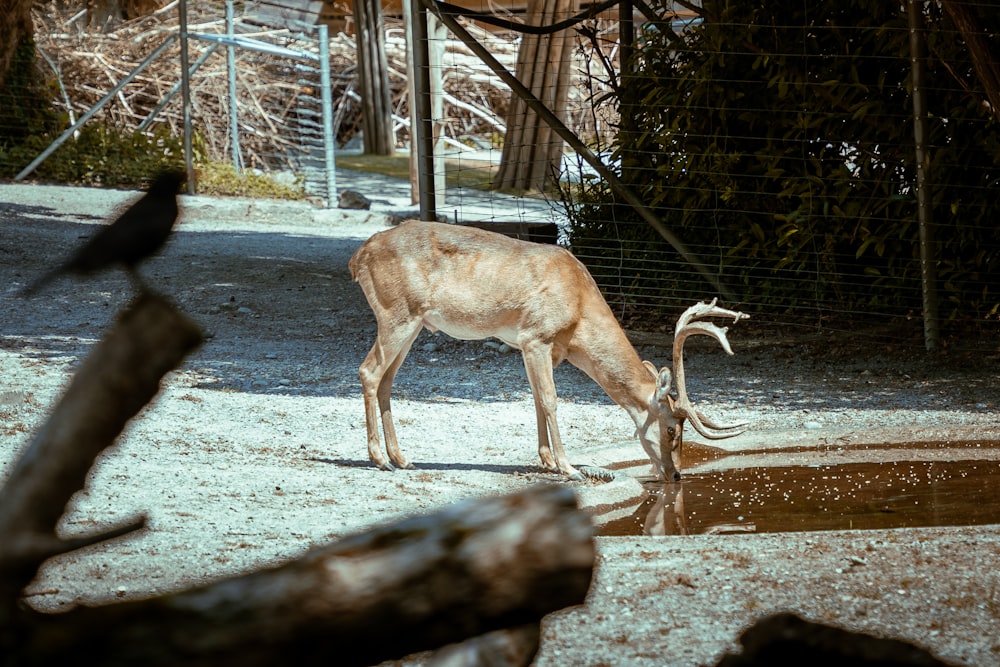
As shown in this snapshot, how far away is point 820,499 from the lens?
706 centimetres

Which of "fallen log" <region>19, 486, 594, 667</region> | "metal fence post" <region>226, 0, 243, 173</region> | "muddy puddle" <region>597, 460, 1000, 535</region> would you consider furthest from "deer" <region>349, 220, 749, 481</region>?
"metal fence post" <region>226, 0, 243, 173</region>

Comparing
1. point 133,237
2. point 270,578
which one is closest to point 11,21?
point 133,237

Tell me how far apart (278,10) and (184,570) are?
72.8 ft

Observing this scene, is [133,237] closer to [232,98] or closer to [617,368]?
[617,368]

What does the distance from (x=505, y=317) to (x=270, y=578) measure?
608cm

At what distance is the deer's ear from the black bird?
5.84 m

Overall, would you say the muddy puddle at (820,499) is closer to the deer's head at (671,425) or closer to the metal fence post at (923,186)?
the deer's head at (671,425)

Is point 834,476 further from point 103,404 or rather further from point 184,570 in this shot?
point 103,404

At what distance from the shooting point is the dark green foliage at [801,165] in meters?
10.1

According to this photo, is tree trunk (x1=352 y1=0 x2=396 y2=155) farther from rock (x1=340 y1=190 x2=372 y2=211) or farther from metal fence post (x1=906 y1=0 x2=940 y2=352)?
metal fence post (x1=906 y1=0 x2=940 y2=352)

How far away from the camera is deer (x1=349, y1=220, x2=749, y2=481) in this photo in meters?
7.69

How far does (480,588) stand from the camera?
1.84 m

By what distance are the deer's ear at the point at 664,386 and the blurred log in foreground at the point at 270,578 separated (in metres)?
5.70

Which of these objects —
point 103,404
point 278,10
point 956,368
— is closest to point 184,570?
point 103,404
